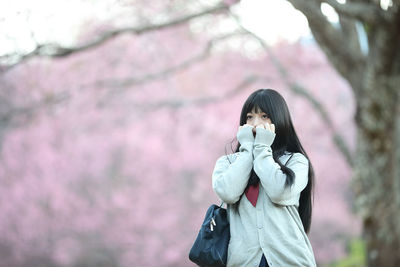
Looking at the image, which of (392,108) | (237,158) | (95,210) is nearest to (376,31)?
(392,108)

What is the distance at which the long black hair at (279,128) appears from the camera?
6.56 ft

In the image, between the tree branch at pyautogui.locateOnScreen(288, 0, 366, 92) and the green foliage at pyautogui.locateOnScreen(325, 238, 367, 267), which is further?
the green foliage at pyautogui.locateOnScreen(325, 238, 367, 267)

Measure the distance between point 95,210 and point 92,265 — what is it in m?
1.05

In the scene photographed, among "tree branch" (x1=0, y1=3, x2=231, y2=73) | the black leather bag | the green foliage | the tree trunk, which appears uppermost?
"tree branch" (x1=0, y1=3, x2=231, y2=73)

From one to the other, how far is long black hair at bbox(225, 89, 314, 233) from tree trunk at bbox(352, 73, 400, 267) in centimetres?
270

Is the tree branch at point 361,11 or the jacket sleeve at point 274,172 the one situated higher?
the tree branch at point 361,11

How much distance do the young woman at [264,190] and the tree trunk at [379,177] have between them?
9.21ft

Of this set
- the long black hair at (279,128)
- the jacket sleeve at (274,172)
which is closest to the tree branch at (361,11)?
the long black hair at (279,128)

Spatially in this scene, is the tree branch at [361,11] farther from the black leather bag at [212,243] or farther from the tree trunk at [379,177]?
Result: the black leather bag at [212,243]

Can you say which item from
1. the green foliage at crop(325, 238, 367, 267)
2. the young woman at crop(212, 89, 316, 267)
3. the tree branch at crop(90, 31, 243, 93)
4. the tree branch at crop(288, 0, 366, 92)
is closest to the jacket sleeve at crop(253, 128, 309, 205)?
the young woman at crop(212, 89, 316, 267)

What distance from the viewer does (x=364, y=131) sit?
4.73 meters

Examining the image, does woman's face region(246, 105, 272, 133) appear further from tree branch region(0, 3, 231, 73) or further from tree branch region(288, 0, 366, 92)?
tree branch region(0, 3, 231, 73)

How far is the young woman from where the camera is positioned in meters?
1.83

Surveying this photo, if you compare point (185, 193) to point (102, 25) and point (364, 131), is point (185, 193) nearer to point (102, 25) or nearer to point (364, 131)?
point (102, 25)
